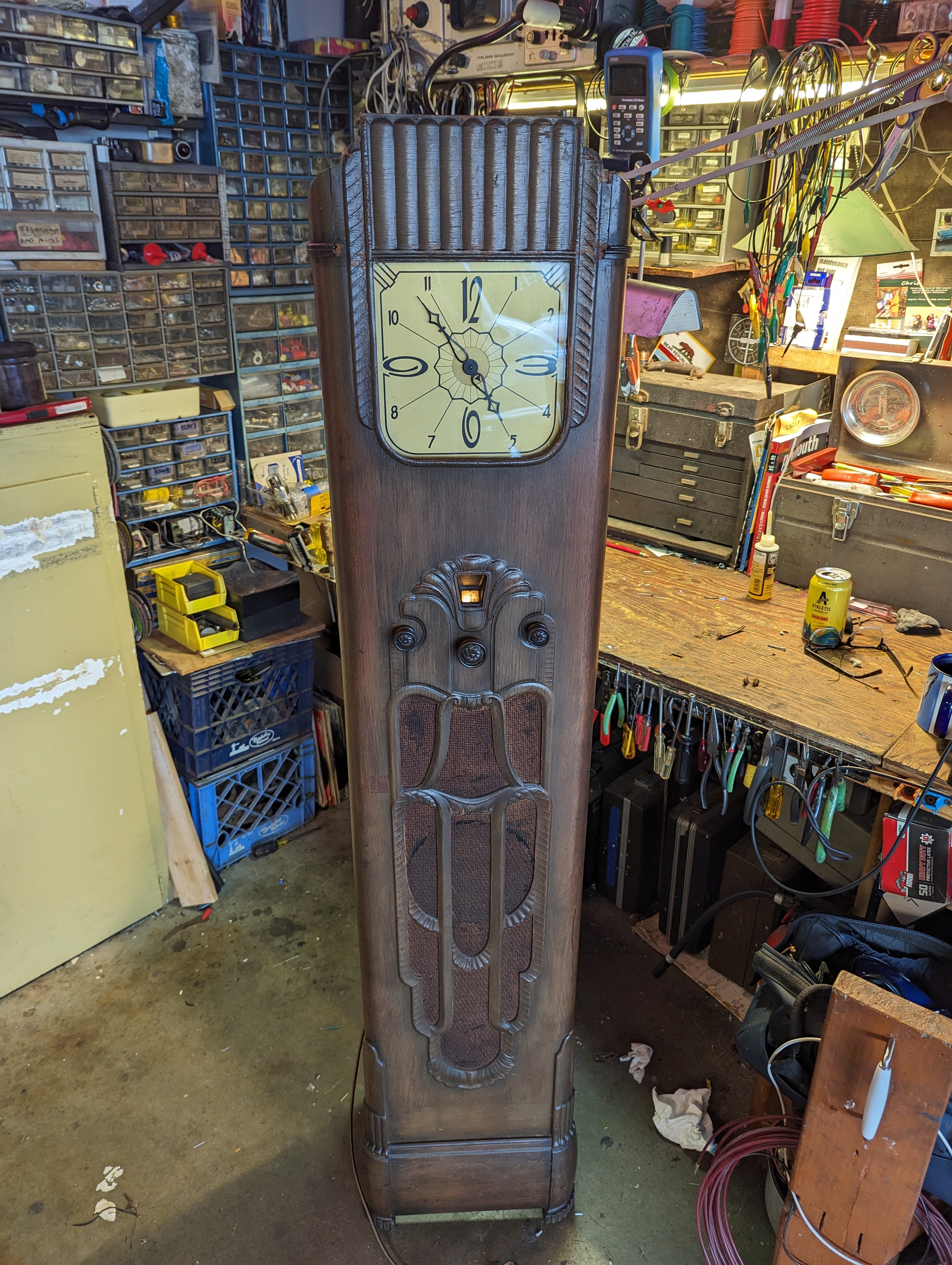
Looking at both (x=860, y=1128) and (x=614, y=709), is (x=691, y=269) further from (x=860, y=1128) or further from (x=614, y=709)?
(x=860, y=1128)

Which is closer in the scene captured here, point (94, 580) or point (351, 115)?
point (94, 580)

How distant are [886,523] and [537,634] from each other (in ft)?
4.52

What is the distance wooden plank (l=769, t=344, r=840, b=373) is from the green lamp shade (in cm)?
30

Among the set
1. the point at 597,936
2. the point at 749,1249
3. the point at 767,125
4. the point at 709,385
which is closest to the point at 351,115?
the point at 709,385

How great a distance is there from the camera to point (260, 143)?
10.6 ft

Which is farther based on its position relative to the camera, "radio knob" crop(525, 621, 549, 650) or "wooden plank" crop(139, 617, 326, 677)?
"wooden plank" crop(139, 617, 326, 677)

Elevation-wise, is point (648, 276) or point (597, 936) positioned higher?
point (648, 276)

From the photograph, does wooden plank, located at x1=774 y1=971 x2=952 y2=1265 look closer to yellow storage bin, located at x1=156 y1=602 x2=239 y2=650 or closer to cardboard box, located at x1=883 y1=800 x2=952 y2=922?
cardboard box, located at x1=883 y1=800 x2=952 y2=922

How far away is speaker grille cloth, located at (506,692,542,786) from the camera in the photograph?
5.26ft

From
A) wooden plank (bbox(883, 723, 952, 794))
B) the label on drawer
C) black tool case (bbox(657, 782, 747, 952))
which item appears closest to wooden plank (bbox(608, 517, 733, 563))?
black tool case (bbox(657, 782, 747, 952))

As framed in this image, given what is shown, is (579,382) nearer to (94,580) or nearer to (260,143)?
(94,580)

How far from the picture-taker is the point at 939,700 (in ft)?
6.30

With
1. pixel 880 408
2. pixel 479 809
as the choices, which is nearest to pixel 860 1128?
pixel 479 809

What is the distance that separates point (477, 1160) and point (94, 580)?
1.76 metres
